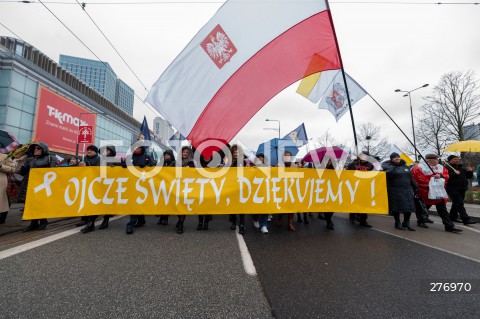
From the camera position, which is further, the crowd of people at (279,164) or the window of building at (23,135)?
the window of building at (23,135)

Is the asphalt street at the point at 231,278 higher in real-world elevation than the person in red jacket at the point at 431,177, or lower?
lower

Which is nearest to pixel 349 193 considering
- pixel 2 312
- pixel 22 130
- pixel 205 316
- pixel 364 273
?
pixel 364 273

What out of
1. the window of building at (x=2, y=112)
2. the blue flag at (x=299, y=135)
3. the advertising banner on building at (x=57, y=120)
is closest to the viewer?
the blue flag at (x=299, y=135)

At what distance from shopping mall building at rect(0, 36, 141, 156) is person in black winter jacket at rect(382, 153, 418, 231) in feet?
89.6

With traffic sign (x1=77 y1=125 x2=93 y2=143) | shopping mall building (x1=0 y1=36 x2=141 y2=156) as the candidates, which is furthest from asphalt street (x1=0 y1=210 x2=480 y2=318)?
shopping mall building (x1=0 y1=36 x2=141 y2=156)

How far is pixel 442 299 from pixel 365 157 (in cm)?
471

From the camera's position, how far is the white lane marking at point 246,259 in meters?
2.88

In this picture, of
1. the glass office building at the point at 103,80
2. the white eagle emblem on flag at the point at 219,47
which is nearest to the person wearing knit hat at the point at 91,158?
the white eagle emblem on flag at the point at 219,47

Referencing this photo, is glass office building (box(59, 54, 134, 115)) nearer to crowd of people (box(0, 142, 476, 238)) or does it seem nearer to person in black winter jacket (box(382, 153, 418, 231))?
crowd of people (box(0, 142, 476, 238))

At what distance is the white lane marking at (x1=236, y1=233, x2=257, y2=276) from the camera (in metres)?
2.88

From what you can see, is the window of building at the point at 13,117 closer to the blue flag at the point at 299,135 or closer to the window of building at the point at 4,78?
the window of building at the point at 4,78

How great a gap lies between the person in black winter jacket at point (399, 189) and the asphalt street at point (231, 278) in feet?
4.15

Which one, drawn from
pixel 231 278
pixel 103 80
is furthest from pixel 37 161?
pixel 103 80

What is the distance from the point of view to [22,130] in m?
23.3
